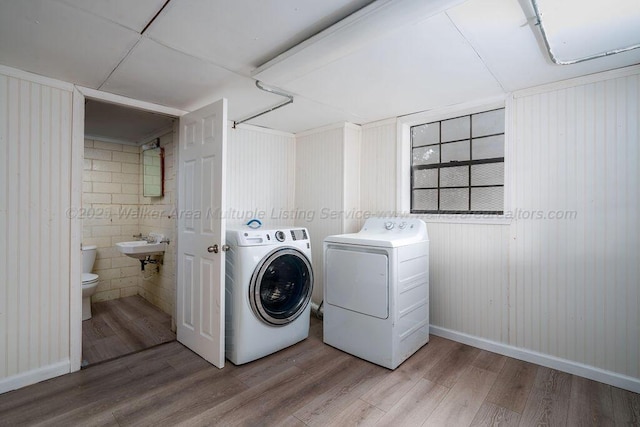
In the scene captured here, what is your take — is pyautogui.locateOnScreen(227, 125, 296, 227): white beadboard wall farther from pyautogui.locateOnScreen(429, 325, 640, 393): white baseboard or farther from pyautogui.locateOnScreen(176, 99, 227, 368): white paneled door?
pyautogui.locateOnScreen(429, 325, 640, 393): white baseboard

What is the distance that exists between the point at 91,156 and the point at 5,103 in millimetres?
2033

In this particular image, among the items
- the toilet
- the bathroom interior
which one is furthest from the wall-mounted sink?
the toilet

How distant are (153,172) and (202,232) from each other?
176cm

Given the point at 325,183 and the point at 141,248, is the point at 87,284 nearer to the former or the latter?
the point at 141,248

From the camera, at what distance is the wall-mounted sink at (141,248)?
10.6 feet

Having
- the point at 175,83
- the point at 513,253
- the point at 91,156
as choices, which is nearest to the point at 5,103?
the point at 175,83

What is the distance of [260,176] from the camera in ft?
11.4

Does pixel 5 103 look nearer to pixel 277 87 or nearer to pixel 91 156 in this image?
pixel 277 87

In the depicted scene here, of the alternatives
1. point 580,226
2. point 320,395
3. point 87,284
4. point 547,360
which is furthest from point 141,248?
point 580,226

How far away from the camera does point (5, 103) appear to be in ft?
6.42

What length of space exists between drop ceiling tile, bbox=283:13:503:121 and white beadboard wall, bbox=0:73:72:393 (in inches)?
65.8

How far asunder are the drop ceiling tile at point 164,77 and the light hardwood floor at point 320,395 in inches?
81.5

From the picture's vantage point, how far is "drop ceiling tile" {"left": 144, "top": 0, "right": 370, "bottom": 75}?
1392 millimetres

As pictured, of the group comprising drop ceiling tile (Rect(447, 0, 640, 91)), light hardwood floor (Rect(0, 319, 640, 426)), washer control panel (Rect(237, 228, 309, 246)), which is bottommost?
light hardwood floor (Rect(0, 319, 640, 426))
